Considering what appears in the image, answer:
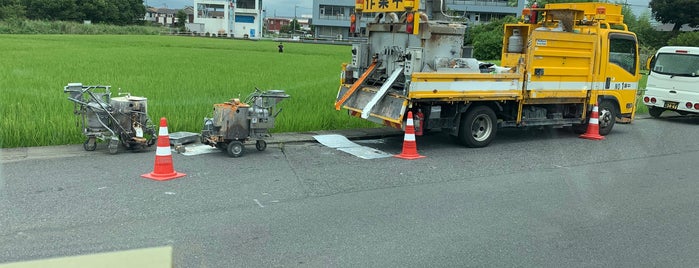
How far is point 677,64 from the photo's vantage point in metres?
14.4

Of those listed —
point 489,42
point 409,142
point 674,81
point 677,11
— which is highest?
point 677,11

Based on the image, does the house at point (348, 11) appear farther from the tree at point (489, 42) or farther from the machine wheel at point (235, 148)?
the machine wheel at point (235, 148)

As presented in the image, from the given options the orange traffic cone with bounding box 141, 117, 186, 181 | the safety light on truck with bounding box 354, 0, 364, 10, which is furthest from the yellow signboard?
the orange traffic cone with bounding box 141, 117, 186, 181

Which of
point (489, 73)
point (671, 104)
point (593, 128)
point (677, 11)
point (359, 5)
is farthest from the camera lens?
point (677, 11)

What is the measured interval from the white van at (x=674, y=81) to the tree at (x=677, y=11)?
49.6 m

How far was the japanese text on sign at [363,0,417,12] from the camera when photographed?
9011 mm

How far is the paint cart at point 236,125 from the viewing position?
795 centimetres

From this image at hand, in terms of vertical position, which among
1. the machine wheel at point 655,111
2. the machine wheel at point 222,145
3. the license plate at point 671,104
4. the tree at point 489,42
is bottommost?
the machine wheel at point 222,145

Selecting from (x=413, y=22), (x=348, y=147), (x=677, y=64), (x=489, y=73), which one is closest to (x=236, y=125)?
(x=348, y=147)

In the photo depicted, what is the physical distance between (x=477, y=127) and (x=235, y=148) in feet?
14.1

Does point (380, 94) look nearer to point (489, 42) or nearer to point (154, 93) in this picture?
point (154, 93)

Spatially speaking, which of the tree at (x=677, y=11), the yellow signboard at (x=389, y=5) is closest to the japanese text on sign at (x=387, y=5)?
the yellow signboard at (x=389, y=5)

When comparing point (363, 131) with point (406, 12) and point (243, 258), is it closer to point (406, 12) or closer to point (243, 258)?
point (406, 12)

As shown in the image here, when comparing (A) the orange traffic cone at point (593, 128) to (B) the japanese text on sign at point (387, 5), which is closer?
(B) the japanese text on sign at point (387, 5)
